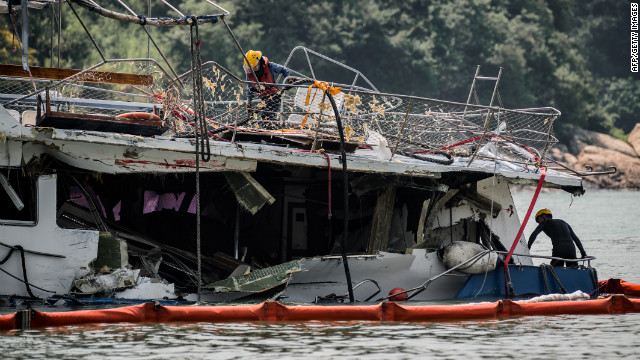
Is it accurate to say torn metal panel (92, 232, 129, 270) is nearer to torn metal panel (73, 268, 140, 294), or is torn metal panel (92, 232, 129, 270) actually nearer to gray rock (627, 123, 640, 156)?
torn metal panel (73, 268, 140, 294)

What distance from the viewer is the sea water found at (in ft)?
29.7

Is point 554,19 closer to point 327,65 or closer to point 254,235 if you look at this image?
point 327,65

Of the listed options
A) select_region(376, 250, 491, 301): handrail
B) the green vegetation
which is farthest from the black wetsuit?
the green vegetation

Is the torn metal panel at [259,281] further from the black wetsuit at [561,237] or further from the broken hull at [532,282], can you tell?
the black wetsuit at [561,237]

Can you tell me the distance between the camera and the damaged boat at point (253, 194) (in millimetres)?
11367

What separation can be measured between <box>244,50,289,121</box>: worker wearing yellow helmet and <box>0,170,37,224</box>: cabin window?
2.82 m

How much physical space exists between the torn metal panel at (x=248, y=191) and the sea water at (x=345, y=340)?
2254 millimetres

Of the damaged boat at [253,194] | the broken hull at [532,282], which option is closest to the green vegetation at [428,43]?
the damaged boat at [253,194]

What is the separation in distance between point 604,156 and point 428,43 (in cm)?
1268

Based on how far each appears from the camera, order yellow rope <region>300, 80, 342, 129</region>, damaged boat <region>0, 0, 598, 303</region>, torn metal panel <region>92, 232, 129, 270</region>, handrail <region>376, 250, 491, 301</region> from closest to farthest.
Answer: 1. damaged boat <region>0, 0, 598, 303</region>
2. torn metal panel <region>92, 232, 129, 270</region>
3. yellow rope <region>300, 80, 342, 129</region>
4. handrail <region>376, 250, 491, 301</region>

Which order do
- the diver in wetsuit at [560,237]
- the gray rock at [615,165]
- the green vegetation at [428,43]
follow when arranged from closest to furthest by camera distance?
1. the diver in wetsuit at [560,237]
2. the gray rock at [615,165]
3. the green vegetation at [428,43]

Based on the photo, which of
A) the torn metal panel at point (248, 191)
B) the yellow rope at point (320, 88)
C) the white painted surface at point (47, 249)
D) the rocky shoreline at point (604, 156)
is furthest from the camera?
the rocky shoreline at point (604, 156)

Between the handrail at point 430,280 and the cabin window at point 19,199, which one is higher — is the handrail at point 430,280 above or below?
below

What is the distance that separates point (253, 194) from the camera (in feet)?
41.0
